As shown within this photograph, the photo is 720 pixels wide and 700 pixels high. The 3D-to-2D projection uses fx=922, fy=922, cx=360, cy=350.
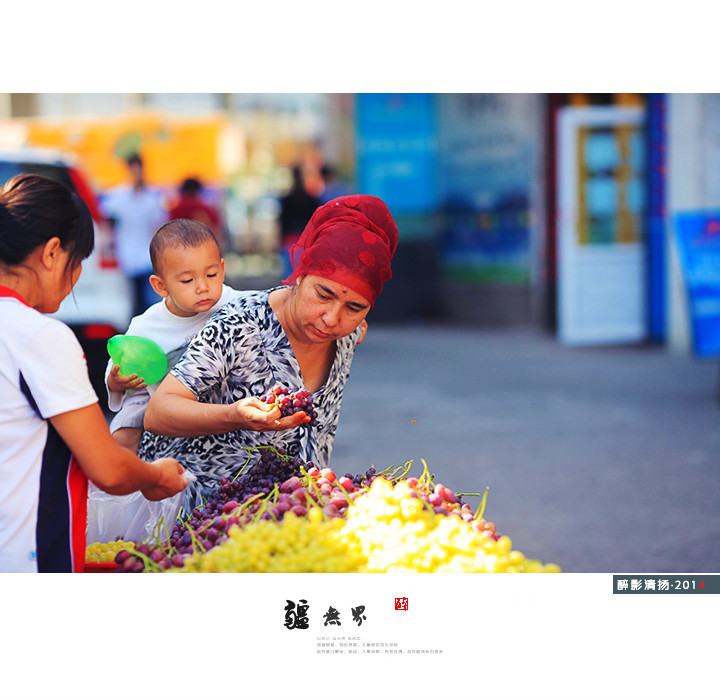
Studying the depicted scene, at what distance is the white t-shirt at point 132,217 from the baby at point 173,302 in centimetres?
260

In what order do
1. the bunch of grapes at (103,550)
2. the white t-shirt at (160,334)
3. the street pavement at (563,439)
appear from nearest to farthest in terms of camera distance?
1. the bunch of grapes at (103,550)
2. the white t-shirt at (160,334)
3. the street pavement at (563,439)

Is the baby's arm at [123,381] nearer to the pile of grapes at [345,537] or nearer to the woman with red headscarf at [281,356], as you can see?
the woman with red headscarf at [281,356]

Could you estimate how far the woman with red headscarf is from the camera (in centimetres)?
208

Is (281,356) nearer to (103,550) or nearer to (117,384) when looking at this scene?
(117,384)

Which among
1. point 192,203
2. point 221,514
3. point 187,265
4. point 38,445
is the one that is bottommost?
point 221,514

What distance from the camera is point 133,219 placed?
564cm

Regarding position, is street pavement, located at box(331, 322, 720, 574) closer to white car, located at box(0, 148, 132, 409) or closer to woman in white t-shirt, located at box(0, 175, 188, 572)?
woman in white t-shirt, located at box(0, 175, 188, 572)

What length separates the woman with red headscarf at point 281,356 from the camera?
208 cm

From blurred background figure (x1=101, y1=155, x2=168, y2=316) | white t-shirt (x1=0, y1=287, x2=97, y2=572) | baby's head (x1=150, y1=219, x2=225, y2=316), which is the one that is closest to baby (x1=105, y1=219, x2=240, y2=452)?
baby's head (x1=150, y1=219, x2=225, y2=316)

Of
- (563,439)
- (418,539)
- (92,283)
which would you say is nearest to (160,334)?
(418,539)

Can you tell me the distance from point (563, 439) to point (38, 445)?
4.31m

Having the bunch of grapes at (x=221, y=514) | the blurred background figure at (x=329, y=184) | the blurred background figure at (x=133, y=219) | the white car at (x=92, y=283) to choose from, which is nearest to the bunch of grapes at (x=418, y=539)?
the bunch of grapes at (x=221, y=514)

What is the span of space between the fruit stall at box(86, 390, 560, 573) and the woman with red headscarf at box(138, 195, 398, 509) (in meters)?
0.17
